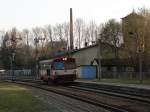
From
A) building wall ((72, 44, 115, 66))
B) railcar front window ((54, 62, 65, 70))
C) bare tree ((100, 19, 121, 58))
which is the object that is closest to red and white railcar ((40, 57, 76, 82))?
railcar front window ((54, 62, 65, 70))

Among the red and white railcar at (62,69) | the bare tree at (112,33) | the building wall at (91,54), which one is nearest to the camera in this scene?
the red and white railcar at (62,69)

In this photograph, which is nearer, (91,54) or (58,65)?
(58,65)

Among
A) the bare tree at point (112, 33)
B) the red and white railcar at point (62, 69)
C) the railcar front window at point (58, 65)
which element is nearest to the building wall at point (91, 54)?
the bare tree at point (112, 33)

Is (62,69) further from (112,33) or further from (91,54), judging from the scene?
(112,33)

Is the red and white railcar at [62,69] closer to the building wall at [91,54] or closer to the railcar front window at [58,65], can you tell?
the railcar front window at [58,65]

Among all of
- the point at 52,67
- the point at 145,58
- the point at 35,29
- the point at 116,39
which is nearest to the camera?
the point at 52,67

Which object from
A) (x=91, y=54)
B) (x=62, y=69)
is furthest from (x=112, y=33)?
(x=62, y=69)

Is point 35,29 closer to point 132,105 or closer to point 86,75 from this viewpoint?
point 86,75

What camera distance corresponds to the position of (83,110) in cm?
1816

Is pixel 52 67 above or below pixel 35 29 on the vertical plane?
below

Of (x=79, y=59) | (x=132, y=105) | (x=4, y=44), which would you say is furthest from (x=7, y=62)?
(x=132, y=105)

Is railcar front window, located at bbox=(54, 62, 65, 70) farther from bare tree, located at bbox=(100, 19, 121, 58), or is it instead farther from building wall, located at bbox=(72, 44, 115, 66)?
building wall, located at bbox=(72, 44, 115, 66)

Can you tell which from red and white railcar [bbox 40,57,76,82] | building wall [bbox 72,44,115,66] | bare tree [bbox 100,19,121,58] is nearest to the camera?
red and white railcar [bbox 40,57,76,82]

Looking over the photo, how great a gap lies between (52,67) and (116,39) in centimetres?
4052
